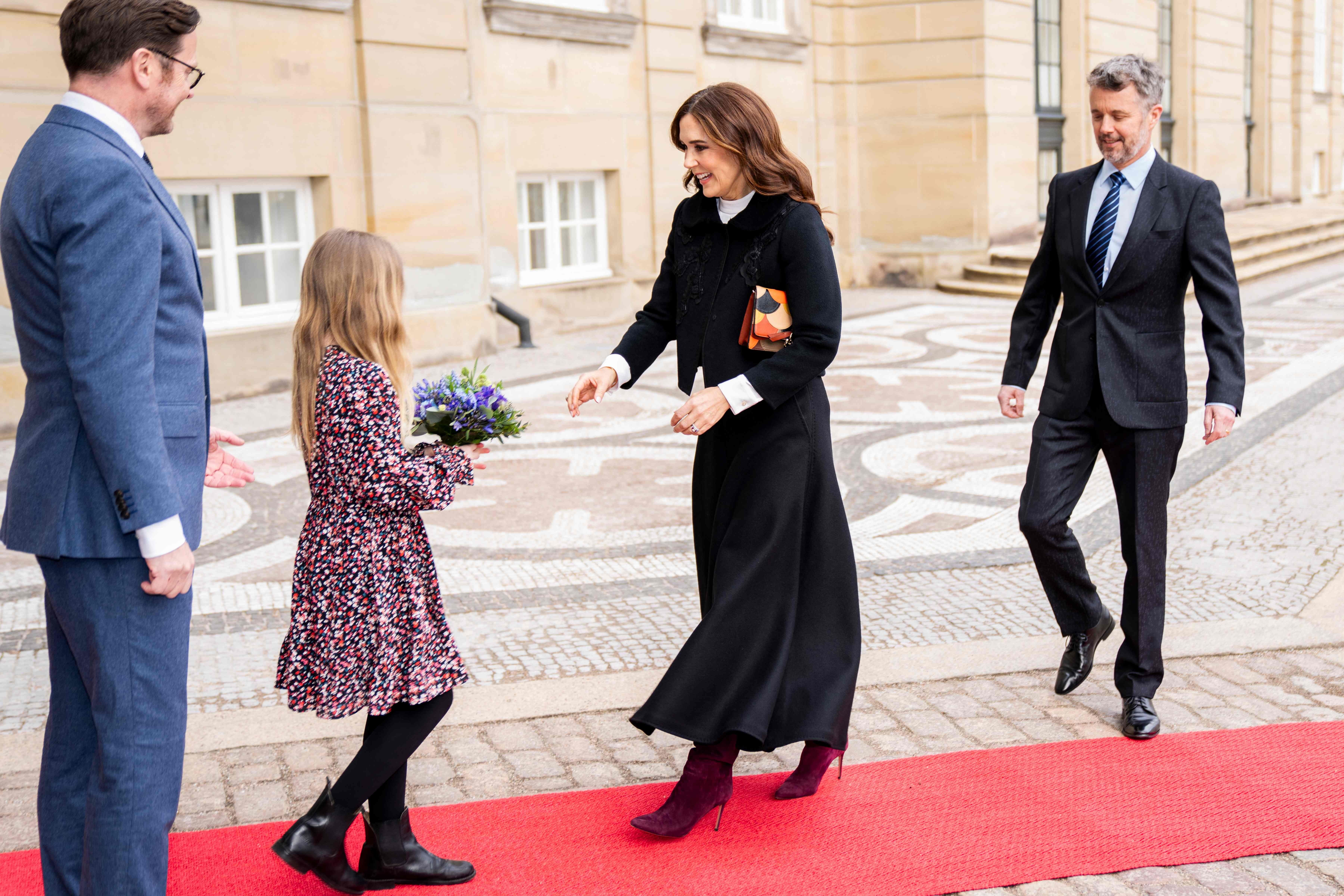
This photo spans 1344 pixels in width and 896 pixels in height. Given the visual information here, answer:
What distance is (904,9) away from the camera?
57.3 ft

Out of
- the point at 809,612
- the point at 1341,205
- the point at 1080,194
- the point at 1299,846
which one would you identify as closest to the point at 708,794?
the point at 809,612

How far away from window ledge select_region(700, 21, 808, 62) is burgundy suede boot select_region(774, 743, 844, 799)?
511 inches

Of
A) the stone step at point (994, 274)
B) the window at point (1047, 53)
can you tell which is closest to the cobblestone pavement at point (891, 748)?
the stone step at point (994, 274)

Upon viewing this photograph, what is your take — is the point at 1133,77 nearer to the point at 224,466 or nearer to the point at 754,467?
the point at 754,467

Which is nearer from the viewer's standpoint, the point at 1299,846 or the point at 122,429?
the point at 122,429

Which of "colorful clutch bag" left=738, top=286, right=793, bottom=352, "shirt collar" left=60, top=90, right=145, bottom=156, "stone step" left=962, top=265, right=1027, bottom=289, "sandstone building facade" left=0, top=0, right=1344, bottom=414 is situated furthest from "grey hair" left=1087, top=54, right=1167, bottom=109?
"stone step" left=962, top=265, right=1027, bottom=289

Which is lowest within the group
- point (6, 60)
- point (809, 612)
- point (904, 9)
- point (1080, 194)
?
point (809, 612)

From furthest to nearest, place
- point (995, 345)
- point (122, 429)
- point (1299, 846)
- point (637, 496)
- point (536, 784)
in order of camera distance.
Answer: point (995, 345) → point (637, 496) → point (536, 784) → point (1299, 846) → point (122, 429)

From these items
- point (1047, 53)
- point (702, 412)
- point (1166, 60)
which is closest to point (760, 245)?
point (702, 412)

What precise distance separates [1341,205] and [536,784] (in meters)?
28.3

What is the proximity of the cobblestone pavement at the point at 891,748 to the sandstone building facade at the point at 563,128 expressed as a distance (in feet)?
20.5

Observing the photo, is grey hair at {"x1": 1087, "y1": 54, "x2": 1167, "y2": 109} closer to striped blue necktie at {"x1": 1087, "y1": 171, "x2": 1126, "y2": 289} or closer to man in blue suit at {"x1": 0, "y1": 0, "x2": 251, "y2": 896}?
striped blue necktie at {"x1": 1087, "y1": 171, "x2": 1126, "y2": 289}

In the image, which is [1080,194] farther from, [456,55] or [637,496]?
[456,55]

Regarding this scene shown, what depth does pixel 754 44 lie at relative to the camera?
1606 cm
